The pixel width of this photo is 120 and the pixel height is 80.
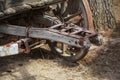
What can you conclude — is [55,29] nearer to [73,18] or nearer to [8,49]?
[73,18]

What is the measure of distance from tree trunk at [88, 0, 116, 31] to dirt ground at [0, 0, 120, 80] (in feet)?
2.29

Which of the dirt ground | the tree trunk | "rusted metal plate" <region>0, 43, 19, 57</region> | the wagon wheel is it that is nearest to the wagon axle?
"rusted metal plate" <region>0, 43, 19, 57</region>

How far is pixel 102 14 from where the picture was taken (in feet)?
23.1

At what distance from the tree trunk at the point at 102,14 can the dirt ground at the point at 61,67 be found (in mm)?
699

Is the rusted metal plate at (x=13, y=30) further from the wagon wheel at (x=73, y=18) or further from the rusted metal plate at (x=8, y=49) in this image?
the wagon wheel at (x=73, y=18)

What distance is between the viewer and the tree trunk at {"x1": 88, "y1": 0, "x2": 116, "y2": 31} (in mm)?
6941

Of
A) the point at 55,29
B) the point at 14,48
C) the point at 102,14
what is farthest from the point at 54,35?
the point at 102,14

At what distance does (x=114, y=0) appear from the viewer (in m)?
8.20

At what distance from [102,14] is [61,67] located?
1698 mm

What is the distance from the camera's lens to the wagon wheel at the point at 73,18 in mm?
5902

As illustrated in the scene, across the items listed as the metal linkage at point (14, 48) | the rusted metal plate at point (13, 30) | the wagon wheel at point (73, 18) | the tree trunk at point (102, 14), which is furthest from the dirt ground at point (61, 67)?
the tree trunk at point (102, 14)

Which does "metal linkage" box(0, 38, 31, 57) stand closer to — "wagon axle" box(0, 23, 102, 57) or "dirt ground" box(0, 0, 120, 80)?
"wagon axle" box(0, 23, 102, 57)

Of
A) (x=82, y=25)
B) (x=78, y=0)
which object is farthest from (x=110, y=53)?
(x=78, y=0)

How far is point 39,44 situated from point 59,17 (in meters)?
0.61
